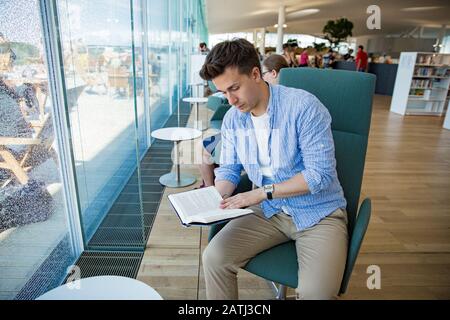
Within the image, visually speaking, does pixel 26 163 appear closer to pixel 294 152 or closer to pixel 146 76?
pixel 294 152

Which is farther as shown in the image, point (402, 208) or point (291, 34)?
point (291, 34)

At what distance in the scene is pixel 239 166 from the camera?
151 cm

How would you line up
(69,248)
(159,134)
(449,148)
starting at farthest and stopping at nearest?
(449,148) → (159,134) → (69,248)

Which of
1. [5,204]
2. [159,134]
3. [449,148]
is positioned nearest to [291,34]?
[449,148]

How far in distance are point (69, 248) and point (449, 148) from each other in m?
5.29

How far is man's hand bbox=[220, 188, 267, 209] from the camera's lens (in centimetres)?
126

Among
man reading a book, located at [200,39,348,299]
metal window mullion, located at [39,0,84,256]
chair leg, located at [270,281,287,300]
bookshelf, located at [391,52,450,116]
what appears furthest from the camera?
bookshelf, located at [391,52,450,116]

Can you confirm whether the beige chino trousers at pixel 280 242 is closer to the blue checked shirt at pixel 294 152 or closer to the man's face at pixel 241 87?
the blue checked shirt at pixel 294 152

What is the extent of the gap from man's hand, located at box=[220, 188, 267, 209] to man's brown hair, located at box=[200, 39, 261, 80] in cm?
51

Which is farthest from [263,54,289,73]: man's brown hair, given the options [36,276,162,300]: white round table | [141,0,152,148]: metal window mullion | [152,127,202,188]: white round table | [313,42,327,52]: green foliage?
[313,42,327,52]: green foliage

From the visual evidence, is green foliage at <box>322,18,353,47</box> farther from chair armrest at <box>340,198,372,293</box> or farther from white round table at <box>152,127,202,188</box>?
chair armrest at <box>340,198,372,293</box>

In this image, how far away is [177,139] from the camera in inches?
114
